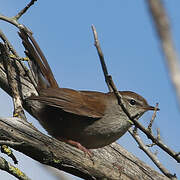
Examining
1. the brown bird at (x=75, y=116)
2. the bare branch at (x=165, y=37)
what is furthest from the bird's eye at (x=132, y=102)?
the bare branch at (x=165, y=37)

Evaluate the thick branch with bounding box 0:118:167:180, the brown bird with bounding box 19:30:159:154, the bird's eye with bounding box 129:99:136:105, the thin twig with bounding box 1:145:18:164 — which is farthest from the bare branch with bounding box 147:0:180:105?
the bird's eye with bounding box 129:99:136:105

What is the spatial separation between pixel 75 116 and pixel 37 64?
3.31 feet

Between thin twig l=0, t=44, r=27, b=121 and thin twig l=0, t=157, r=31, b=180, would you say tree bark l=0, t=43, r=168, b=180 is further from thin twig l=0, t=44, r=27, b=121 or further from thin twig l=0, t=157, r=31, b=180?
thin twig l=0, t=44, r=27, b=121

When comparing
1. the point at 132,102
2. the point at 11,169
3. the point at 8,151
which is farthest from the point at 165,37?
the point at 132,102

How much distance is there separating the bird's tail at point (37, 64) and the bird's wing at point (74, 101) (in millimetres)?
294

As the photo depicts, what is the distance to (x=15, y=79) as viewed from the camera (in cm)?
511

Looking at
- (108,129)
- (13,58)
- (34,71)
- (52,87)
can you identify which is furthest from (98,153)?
(13,58)

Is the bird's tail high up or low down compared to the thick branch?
up

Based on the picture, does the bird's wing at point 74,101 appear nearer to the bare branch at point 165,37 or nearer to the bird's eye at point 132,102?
the bird's eye at point 132,102

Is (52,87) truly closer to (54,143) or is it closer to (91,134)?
(91,134)

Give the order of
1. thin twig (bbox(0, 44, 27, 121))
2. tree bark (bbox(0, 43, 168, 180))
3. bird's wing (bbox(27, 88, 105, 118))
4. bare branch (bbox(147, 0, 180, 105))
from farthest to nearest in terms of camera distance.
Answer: bird's wing (bbox(27, 88, 105, 118))
thin twig (bbox(0, 44, 27, 121))
tree bark (bbox(0, 43, 168, 180))
bare branch (bbox(147, 0, 180, 105))

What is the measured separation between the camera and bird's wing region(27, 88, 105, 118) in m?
4.44

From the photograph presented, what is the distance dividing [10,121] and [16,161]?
0.40 metres

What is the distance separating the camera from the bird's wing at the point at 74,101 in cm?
444
